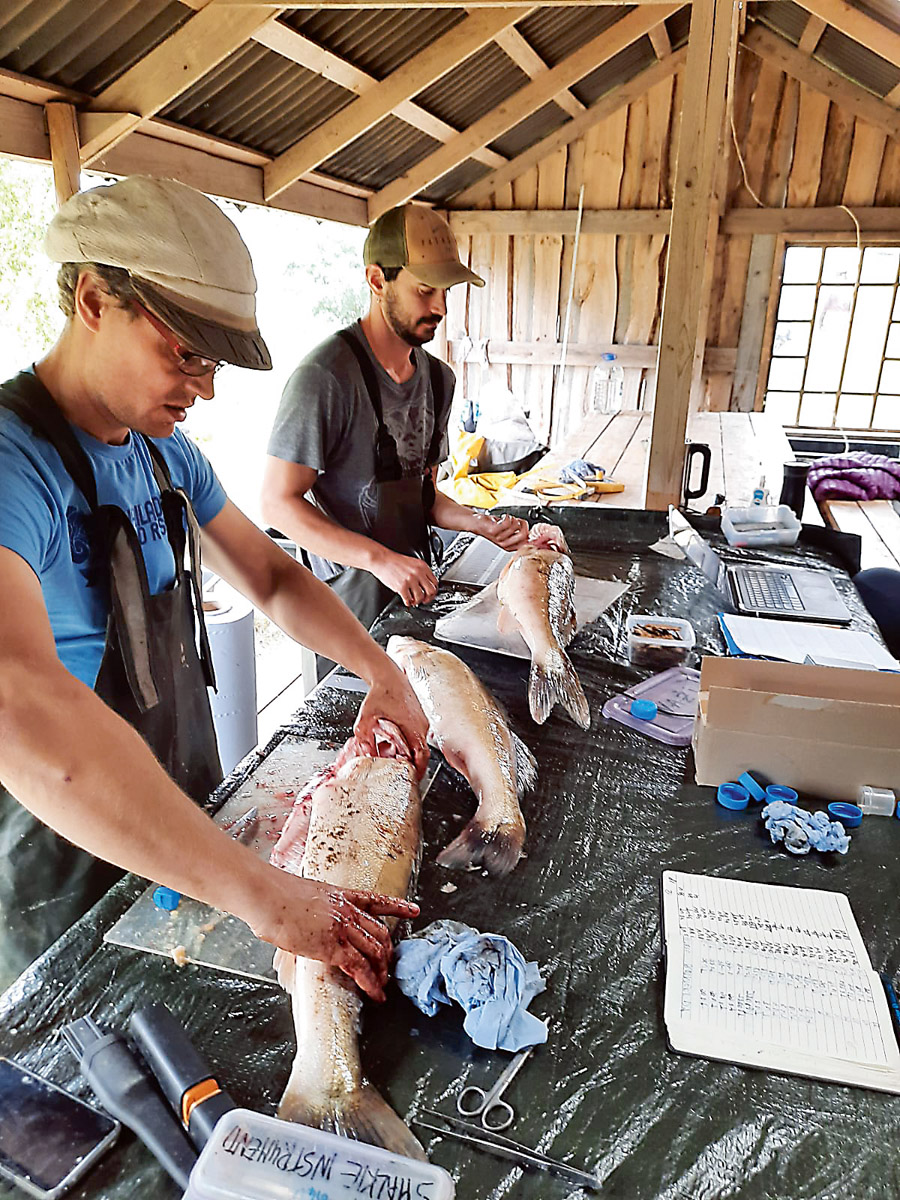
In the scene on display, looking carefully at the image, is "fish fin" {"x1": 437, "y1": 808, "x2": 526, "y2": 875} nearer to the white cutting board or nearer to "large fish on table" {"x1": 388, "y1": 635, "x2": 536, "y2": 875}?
"large fish on table" {"x1": 388, "y1": 635, "x2": 536, "y2": 875}

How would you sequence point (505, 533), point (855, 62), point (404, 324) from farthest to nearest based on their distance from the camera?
point (855, 62) < point (505, 533) < point (404, 324)

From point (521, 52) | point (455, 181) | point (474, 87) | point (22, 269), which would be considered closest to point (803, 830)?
point (521, 52)

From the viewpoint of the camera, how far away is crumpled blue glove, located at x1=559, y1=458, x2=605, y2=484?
16.9 feet

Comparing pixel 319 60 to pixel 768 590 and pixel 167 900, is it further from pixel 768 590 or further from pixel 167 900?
pixel 167 900

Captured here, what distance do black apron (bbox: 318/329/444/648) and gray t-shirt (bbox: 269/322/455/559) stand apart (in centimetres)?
2

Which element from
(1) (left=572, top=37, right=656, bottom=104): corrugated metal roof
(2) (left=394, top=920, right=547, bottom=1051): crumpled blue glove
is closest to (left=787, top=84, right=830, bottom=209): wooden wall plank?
(1) (left=572, top=37, right=656, bottom=104): corrugated metal roof

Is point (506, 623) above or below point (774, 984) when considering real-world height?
above

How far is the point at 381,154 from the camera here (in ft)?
23.5

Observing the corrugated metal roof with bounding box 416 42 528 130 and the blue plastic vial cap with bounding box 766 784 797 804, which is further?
the corrugated metal roof with bounding box 416 42 528 130

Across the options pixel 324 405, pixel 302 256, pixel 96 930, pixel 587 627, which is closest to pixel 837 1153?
pixel 96 930

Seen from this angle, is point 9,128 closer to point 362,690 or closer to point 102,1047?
point 362,690

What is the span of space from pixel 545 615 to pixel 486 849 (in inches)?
38.5

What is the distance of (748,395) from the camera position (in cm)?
902

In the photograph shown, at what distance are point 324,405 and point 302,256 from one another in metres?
10.6
